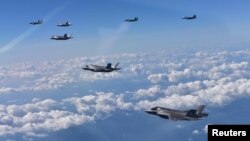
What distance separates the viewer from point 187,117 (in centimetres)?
5919

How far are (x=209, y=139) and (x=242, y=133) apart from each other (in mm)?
2438

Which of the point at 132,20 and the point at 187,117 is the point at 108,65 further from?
the point at 132,20

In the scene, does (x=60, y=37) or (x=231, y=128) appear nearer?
(x=231, y=128)

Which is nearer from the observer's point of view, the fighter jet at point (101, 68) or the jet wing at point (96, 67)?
the fighter jet at point (101, 68)

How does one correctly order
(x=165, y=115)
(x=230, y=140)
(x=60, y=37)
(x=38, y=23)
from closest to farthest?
(x=230, y=140), (x=165, y=115), (x=60, y=37), (x=38, y=23)

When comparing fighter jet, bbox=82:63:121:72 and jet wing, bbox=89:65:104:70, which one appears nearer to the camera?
fighter jet, bbox=82:63:121:72

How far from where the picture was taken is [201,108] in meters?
59.9

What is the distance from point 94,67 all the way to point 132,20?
71.8 feet

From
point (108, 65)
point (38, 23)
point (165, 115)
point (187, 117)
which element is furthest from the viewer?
point (38, 23)

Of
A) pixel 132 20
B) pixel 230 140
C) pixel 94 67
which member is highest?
pixel 132 20

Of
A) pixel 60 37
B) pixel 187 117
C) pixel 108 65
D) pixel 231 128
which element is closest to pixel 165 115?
pixel 187 117

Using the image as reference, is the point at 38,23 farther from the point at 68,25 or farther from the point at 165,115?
the point at 165,115

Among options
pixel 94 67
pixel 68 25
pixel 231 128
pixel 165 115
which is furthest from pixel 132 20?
pixel 231 128

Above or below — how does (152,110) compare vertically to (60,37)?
below
